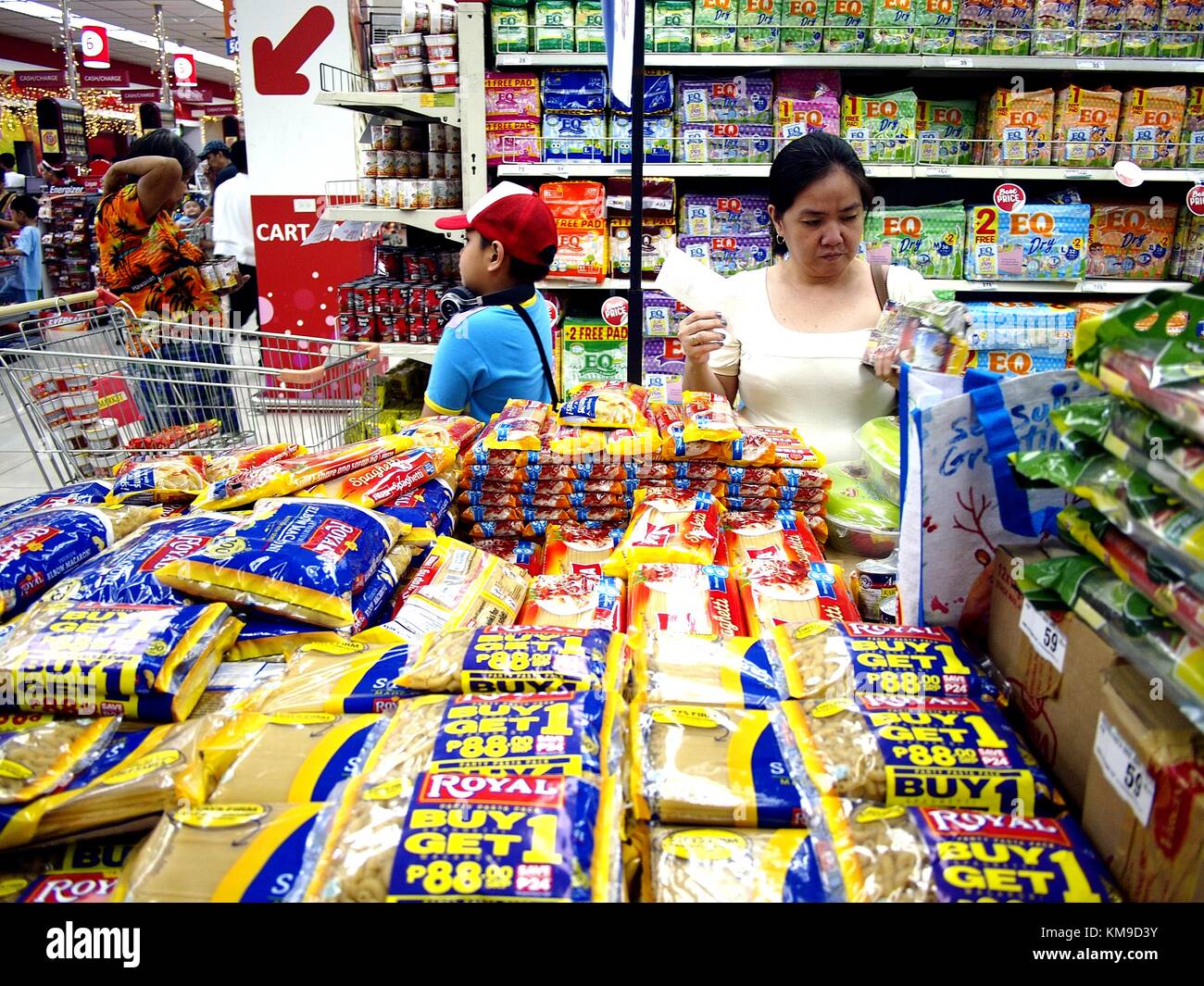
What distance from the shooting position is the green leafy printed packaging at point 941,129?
4.12 meters

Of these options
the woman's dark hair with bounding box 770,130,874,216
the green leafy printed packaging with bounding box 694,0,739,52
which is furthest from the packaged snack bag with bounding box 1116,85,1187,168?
the woman's dark hair with bounding box 770,130,874,216

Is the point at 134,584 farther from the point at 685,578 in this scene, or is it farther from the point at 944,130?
the point at 944,130

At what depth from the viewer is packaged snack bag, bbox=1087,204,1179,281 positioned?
423cm

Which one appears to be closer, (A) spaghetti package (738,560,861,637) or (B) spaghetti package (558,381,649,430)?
(A) spaghetti package (738,560,861,637)

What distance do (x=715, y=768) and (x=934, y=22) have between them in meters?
3.92

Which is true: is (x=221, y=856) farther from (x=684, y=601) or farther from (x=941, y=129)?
(x=941, y=129)

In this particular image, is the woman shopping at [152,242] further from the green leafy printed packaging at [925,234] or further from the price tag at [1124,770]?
the price tag at [1124,770]

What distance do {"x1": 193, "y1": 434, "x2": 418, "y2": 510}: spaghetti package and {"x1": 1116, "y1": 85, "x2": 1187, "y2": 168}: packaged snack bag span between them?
12.6 ft

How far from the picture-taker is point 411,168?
392 centimetres

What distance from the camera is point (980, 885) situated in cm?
85

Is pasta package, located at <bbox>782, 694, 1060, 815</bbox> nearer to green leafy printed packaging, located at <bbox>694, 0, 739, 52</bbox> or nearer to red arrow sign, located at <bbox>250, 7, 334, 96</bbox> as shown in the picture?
green leafy printed packaging, located at <bbox>694, 0, 739, 52</bbox>

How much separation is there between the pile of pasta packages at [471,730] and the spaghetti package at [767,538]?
0.03 metres

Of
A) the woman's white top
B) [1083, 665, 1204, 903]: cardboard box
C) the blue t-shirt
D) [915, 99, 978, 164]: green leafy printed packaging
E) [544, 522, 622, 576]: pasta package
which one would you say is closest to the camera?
[1083, 665, 1204, 903]: cardboard box

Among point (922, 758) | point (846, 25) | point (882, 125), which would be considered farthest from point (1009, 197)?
point (922, 758)
